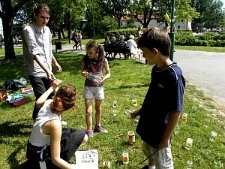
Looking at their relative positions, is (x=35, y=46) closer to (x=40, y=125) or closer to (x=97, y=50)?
(x=97, y=50)

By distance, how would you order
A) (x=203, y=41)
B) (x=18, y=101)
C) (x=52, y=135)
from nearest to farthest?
(x=52, y=135) < (x=18, y=101) < (x=203, y=41)

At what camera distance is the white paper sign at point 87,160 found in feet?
8.82

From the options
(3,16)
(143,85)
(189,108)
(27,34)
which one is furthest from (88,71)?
(3,16)

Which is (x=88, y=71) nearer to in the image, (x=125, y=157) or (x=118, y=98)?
(x=125, y=157)

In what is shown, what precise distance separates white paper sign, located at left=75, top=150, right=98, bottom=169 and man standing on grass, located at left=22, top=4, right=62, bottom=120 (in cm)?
117

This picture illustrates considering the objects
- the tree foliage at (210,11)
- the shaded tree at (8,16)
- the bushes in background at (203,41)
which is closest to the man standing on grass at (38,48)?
the shaded tree at (8,16)

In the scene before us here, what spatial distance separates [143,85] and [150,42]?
511 centimetres

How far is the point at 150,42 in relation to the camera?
76.2 inches

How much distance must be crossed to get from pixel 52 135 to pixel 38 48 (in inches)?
68.8

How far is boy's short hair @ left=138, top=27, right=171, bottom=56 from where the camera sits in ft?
6.29

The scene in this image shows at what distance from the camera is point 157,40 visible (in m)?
1.91

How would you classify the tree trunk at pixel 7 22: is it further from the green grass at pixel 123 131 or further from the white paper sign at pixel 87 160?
the white paper sign at pixel 87 160

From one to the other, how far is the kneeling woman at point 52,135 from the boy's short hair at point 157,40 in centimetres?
89

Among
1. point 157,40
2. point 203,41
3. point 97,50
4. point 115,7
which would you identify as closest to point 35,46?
point 97,50
